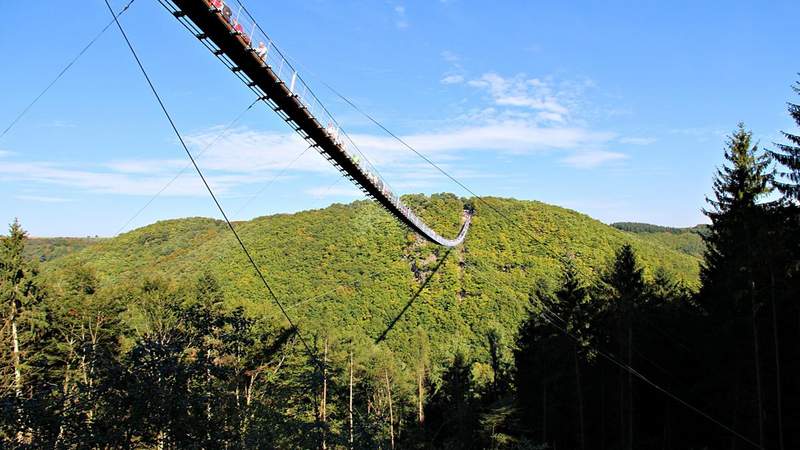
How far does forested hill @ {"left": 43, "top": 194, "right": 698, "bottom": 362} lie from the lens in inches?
2057

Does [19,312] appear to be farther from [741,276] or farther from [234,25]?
[741,276]

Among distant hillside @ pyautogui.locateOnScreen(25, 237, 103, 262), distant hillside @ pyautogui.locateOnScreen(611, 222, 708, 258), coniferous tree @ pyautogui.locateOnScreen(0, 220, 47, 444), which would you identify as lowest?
coniferous tree @ pyautogui.locateOnScreen(0, 220, 47, 444)

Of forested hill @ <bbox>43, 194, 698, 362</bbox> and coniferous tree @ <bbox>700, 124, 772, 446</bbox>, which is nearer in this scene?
coniferous tree @ <bbox>700, 124, 772, 446</bbox>

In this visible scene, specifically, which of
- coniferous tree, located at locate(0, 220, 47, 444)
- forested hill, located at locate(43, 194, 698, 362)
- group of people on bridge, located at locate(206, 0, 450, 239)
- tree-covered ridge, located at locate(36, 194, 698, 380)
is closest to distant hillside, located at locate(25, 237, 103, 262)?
tree-covered ridge, located at locate(36, 194, 698, 380)

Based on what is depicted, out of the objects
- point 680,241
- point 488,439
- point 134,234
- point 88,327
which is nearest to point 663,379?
point 488,439

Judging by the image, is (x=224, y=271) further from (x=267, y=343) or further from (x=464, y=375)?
(x=464, y=375)

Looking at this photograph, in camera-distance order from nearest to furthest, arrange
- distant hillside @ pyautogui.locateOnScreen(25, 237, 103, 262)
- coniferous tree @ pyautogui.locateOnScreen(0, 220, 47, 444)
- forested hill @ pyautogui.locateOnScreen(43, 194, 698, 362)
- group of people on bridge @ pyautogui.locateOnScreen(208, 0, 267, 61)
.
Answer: group of people on bridge @ pyautogui.locateOnScreen(208, 0, 267, 61)
coniferous tree @ pyautogui.locateOnScreen(0, 220, 47, 444)
forested hill @ pyautogui.locateOnScreen(43, 194, 698, 362)
distant hillside @ pyautogui.locateOnScreen(25, 237, 103, 262)

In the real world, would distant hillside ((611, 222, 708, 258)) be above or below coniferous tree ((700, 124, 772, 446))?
above

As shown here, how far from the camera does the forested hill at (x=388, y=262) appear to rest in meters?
52.2

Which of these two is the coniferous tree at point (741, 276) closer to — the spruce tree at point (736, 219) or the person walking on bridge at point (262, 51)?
the spruce tree at point (736, 219)

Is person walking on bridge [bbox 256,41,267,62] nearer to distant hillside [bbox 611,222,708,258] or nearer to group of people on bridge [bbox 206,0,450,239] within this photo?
group of people on bridge [bbox 206,0,450,239]

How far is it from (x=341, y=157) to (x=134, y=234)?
74.1 metres

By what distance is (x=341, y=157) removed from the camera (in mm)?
13500

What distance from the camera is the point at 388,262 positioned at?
66.5 meters
